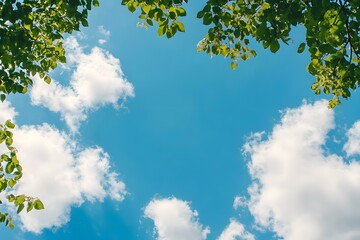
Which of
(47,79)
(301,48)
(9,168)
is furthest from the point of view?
(47,79)

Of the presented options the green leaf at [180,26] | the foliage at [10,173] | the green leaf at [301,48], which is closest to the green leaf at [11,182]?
the foliage at [10,173]

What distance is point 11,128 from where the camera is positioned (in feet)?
28.0

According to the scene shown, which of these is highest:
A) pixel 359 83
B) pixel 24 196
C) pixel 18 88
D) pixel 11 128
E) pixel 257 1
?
pixel 257 1

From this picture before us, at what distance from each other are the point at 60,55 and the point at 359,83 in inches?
343

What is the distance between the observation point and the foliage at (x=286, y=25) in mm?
6695

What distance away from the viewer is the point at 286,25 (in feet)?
25.5

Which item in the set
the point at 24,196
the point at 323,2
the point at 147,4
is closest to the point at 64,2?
the point at 147,4

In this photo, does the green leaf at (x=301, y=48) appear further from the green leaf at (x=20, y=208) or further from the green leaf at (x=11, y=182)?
the green leaf at (x=11, y=182)

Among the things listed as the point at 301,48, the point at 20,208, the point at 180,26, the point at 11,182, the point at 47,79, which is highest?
the point at 47,79

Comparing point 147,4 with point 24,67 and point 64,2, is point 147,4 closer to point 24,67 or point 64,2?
point 64,2

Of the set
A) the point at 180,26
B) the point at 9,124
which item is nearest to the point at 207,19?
the point at 180,26

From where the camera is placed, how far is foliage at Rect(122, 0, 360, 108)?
6.70 meters

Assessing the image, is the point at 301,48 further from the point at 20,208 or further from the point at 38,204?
the point at 20,208

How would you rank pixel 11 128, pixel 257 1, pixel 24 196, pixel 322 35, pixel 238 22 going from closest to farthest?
pixel 322 35
pixel 24 196
pixel 11 128
pixel 257 1
pixel 238 22
